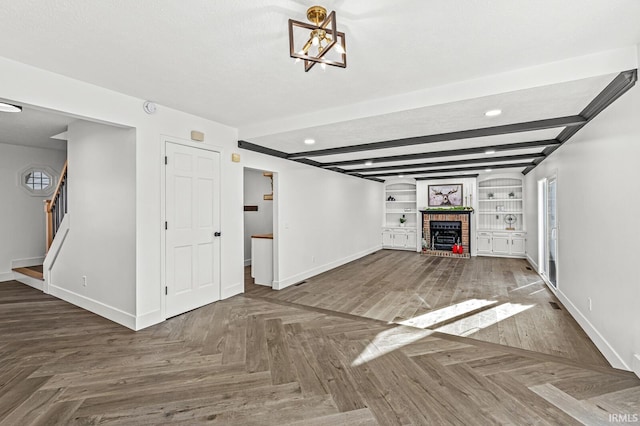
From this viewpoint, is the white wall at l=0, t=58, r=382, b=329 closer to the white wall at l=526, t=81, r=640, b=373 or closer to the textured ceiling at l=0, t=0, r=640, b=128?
the textured ceiling at l=0, t=0, r=640, b=128

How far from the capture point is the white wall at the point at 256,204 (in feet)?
24.1

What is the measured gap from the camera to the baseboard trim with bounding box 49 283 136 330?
11.2ft

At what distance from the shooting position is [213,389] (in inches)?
88.4

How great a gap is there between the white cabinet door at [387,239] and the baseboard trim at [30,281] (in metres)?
8.71

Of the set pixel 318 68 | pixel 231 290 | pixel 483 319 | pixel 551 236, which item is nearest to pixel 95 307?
pixel 231 290

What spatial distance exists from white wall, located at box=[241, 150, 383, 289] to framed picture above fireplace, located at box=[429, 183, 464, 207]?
6.98 feet

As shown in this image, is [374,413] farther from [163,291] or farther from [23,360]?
[23,360]

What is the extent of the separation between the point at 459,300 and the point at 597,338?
1685 millimetres

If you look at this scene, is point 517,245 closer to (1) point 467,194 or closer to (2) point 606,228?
(1) point 467,194

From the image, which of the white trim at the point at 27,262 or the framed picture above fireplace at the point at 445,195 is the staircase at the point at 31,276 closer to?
the white trim at the point at 27,262

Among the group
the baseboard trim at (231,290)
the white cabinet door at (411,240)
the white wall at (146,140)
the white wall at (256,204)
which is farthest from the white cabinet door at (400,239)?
the white wall at (146,140)

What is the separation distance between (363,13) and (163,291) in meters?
3.59

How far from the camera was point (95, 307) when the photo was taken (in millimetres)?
3822

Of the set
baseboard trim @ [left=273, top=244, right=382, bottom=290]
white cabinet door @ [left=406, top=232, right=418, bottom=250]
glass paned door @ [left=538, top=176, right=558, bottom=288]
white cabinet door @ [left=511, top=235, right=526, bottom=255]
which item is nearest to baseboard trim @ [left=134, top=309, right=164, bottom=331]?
baseboard trim @ [left=273, top=244, right=382, bottom=290]
